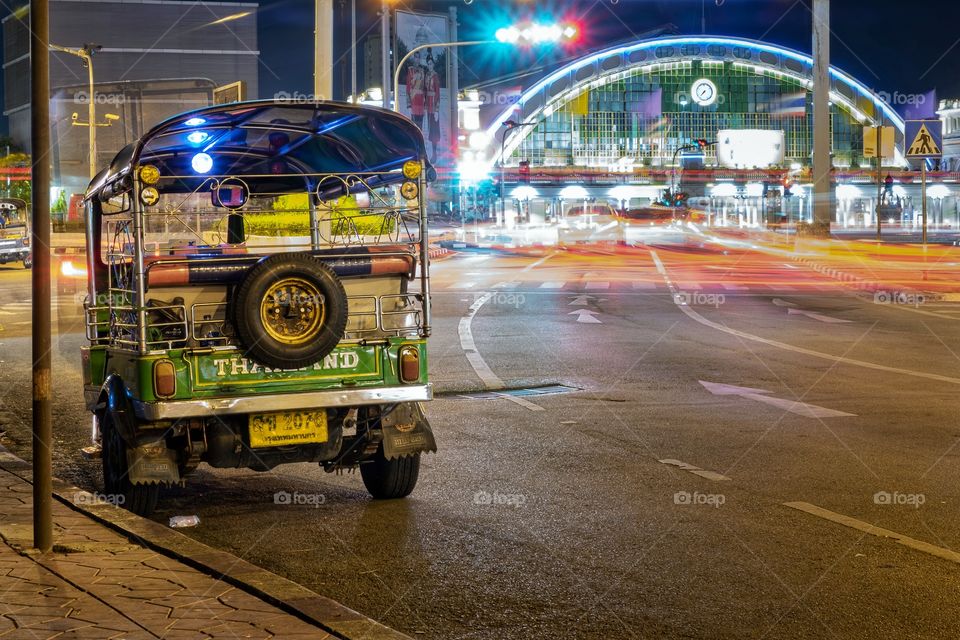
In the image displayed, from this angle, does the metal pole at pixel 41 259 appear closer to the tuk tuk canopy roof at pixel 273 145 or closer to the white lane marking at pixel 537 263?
the tuk tuk canopy roof at pixel 273 145

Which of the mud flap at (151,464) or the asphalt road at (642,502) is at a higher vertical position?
the mud flap at (151,464)

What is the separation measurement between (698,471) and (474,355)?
7.90m

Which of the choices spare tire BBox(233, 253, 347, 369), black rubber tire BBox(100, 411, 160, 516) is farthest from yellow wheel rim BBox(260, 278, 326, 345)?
black rubber tire BBox(100, 411, 160, 516)

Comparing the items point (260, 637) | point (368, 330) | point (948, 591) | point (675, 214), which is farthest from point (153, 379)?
point (675, 214)

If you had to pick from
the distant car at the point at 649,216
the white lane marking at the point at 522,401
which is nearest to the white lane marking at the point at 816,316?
the white lane marking at the point at 522,401

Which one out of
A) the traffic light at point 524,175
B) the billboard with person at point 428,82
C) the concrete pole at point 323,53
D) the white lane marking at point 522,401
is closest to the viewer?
the white lane marking at point 522,401

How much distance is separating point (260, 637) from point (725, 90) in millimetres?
132828

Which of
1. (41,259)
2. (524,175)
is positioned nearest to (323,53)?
(41,259)

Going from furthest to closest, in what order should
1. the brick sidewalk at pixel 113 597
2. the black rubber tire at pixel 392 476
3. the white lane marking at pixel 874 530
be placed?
1. the black rubber tire at pixel 392 476
2. the white lane marking at pixel 874 530
3. the brick sidewalk at pixel 113 597

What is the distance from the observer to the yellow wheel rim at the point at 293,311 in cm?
725

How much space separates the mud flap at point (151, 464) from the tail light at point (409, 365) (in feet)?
4.86

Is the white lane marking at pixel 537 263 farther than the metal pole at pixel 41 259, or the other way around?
the white lane marking at pixel 537 263

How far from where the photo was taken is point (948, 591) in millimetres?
5801

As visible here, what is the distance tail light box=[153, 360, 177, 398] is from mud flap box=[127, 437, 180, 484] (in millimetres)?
384
